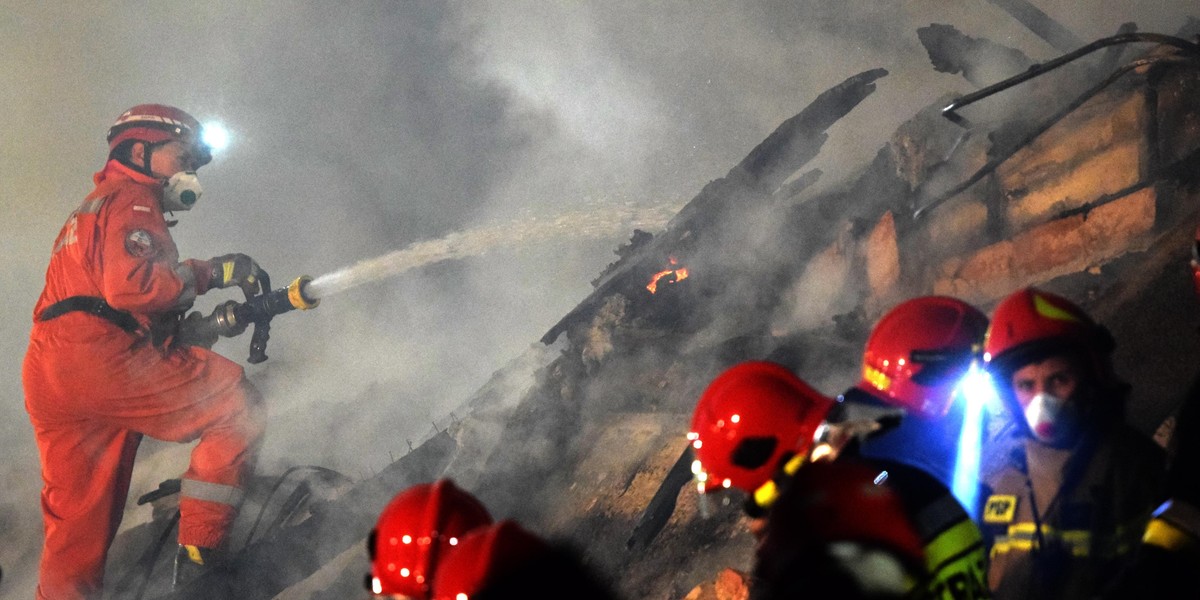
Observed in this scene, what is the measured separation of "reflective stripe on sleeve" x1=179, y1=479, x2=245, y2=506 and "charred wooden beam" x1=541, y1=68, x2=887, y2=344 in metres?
2.65

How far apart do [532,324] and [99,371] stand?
737 cm

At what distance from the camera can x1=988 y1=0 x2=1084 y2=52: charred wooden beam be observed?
741 centimetres

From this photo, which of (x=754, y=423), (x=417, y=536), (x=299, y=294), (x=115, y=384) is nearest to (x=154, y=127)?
(x=299, y=294)

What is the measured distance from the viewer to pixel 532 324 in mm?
12984

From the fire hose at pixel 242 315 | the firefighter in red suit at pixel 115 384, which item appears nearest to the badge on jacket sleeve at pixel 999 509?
the firefighter in red suit at pixel 115 384

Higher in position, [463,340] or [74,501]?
[463,340]

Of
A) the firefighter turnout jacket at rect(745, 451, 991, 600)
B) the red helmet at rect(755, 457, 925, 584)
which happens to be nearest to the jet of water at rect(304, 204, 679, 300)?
the firefighter turnout jacket at rect(745, 451, 991, 600)

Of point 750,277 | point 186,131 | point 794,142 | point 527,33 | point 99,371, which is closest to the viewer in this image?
point 99,371

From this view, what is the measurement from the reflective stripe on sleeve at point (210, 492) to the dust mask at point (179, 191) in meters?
1.93

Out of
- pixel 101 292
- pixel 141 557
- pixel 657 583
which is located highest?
pixel 101 292

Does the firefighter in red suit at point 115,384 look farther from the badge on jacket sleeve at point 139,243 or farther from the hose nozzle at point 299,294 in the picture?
the hose nozzle at point 299,294

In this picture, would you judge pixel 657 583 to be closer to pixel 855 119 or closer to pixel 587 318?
pixel 587 318

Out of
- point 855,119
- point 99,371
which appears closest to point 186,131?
point 99,371

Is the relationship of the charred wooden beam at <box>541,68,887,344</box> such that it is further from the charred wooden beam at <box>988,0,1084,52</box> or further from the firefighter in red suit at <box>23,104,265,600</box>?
the firefighter in red suit at <box>23,104,265,600</box>
